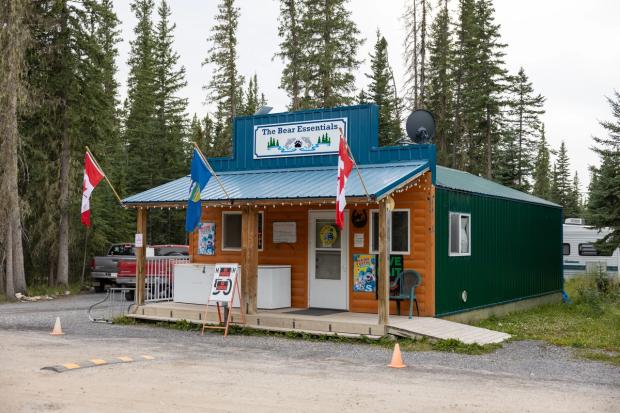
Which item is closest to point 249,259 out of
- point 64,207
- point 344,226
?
point 344,226

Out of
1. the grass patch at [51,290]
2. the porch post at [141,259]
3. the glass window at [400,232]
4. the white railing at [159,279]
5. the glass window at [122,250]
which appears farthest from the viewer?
the glass window at [122,250]

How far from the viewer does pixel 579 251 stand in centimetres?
2862

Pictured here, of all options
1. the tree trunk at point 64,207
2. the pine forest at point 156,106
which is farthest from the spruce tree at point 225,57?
the tree trunk at point 64,207

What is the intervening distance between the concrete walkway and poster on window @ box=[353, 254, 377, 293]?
1160 mm

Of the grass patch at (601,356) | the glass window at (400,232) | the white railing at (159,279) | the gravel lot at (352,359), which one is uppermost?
the glass window at (400,232)

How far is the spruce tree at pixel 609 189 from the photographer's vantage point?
20.2m

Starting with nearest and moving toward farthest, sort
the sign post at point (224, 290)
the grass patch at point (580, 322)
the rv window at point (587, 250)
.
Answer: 1. the grass patch at point (580, 322)
2. the sign post at point (224, 290)
3. the rv window at point (587, 250)

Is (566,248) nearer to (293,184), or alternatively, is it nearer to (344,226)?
(344,226)

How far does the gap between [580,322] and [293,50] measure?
23694 millimetres

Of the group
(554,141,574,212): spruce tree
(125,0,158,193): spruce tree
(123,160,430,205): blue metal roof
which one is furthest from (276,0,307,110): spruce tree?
(554,141,574,212): spruce tree

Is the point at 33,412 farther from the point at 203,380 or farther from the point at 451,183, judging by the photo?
the point at 451,183

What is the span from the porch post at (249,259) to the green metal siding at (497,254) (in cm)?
377

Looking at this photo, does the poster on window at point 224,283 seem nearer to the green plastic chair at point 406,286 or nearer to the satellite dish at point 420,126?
the green plastic chair at point 406,286

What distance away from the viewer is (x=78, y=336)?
13281mm
